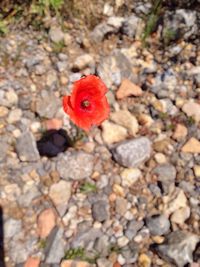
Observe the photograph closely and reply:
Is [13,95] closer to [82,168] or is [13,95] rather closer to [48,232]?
[82,168]

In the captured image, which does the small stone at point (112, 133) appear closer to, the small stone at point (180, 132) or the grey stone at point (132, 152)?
the grey stone at point (132, 152)

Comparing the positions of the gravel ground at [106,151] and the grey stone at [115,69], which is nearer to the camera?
the gravel ground at [106,151]

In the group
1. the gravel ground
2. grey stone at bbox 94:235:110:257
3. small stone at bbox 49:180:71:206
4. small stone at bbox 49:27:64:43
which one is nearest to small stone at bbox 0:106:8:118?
the gravel ground

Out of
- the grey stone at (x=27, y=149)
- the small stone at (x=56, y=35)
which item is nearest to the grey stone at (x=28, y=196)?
the grey stone at (x=27, y=149)

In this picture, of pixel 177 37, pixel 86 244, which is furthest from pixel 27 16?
pixel 86 244

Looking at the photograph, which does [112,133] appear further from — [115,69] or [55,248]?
[55,248]
